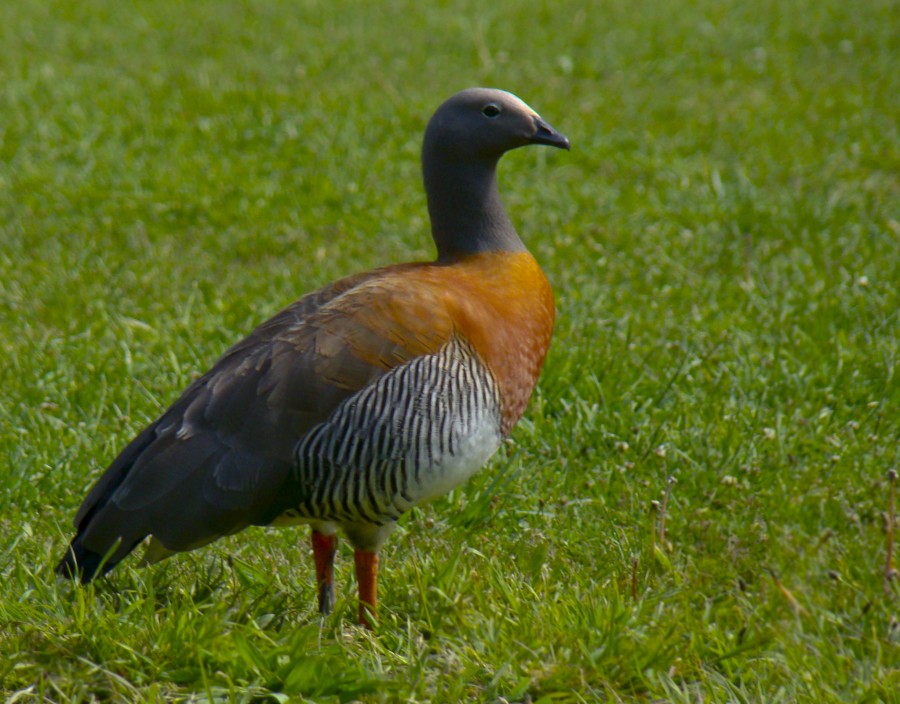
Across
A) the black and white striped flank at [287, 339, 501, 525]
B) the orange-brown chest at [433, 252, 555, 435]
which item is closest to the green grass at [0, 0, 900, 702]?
the black and white striped flank at [287, 339, 501, 525]

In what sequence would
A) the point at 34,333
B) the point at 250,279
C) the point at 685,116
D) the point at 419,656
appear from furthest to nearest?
the point at 685,116
the point at 250,279
the point at 34,333
the point at 419,656

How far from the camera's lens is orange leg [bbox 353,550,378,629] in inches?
139

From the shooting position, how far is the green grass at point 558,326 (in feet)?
10.2

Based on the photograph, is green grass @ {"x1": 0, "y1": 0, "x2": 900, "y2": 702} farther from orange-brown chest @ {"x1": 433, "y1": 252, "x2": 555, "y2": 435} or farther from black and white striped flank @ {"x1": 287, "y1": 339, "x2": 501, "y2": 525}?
→ orange-brown chest @ {"x1": 433, "y1": 252, "x2": 555, "y2": 435}

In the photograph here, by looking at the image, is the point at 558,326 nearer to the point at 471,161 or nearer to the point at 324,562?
the point at 471,161

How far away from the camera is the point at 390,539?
13.8 feet

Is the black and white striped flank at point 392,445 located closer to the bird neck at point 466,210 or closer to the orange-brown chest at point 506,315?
the orange-brown chest at point 506,315

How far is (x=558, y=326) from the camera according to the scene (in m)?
5.73

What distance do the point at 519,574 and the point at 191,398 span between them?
40.4 inches

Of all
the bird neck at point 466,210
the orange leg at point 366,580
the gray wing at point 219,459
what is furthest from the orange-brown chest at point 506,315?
the orange leg at point 366,580

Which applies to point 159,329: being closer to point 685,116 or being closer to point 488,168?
point 488,168

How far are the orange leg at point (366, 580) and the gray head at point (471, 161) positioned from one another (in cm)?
98

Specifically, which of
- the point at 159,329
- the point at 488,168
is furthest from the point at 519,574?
the point at 159,329

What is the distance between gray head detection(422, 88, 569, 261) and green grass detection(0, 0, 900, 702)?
85 centimetres
